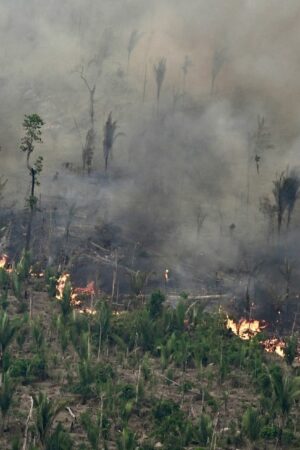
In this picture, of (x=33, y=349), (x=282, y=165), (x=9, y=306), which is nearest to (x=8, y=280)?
(x=9, y=306)

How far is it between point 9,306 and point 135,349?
928cm

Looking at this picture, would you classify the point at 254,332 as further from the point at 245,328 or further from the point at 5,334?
the point at 5,334

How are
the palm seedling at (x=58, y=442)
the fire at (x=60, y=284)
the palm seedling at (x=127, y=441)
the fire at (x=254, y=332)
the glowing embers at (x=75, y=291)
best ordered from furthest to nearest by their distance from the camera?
1. the fire at (x=60, y=284)
2. the glowing embers at (x=75, y=291)
3. the fire at (x=254, y=332)
4. the palm seedling at (x=127, y=441)
5. the palm seedling at (x=58, y=442)

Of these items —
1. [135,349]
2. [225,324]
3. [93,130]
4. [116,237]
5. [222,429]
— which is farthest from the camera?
[93,130]

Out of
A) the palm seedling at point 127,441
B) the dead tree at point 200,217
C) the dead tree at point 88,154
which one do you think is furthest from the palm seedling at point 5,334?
the dead tree at point 88,154

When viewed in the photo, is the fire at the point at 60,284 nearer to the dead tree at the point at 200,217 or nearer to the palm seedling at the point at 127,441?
the palm seedling at the point at 127,441

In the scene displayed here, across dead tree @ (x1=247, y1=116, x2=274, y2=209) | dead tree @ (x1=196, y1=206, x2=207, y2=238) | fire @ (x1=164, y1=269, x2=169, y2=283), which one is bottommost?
fire @ (x1=164, y1=269, x2=169, y2=283)

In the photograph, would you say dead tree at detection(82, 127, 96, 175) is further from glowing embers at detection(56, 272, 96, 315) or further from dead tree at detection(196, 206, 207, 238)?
glowing embers at detection(56, 272, 96, 315)

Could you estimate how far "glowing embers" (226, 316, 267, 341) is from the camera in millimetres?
32925

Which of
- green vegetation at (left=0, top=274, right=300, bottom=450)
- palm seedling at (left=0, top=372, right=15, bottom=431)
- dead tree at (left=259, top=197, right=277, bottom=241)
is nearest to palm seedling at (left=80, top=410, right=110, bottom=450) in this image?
green vegetation at (left=0, top=274, right=300, bottom=450)

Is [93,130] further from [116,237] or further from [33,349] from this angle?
[33,349]

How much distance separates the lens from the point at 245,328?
34344 mm

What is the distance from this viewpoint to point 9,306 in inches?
1328

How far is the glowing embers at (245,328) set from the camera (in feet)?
108
